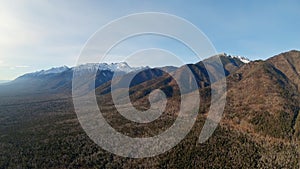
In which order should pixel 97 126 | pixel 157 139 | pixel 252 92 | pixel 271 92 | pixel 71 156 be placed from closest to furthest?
pixel 71 156 < pixel 157 139 < pixel 97 126 < pixel 271 92 < pixel 252 92

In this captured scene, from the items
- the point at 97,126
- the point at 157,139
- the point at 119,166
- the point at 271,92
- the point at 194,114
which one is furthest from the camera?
the point at 271,92

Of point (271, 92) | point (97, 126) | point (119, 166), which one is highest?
point (271, 92)

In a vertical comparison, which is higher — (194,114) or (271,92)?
(271,92)

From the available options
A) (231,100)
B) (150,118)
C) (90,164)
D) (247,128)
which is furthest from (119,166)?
(231,100)

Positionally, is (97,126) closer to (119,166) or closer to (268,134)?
(119,166)

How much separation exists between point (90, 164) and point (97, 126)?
130ft

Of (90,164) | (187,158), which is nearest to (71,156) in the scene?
(90,164)

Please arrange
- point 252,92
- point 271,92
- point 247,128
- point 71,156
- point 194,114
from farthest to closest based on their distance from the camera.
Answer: point 252,92, point 271,92, point 194,114, point 247,128, point 71,156

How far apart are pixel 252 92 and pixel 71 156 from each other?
143 metres

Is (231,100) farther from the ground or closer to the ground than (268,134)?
farther from the ground

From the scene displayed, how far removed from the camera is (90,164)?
90.9m

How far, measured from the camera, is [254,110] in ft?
527

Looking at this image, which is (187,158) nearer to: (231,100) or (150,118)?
(150,118)

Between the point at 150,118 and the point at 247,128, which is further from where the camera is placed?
the point at 150,118
